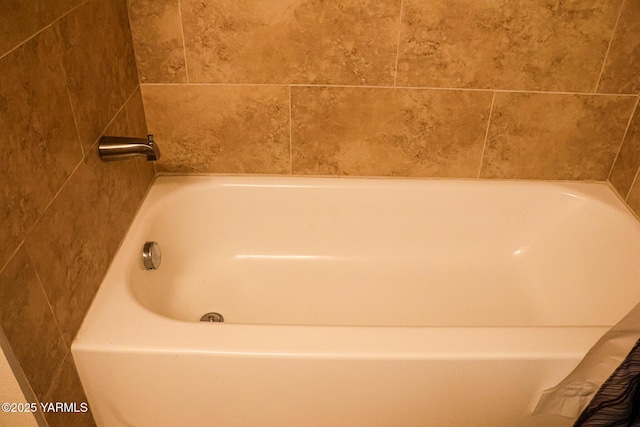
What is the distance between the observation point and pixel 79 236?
Result: 1168mm

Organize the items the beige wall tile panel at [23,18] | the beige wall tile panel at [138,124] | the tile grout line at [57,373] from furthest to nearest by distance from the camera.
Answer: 1. the beige wall tile panel at [138,124]
2. the tile grout line at [57,373]
3. the beige wall tile panel at [23,18]

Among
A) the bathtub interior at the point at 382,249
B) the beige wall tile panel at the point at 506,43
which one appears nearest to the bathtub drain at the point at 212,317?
the bathtub interior at the point at 382,249

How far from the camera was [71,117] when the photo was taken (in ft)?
3.73

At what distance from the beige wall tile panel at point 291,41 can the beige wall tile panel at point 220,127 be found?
0.05 m

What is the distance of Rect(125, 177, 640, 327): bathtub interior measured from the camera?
1661 mm

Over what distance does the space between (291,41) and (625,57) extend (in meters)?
0.97

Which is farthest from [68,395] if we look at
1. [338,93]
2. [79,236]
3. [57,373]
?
[338,93]

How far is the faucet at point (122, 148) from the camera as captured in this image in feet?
4.19

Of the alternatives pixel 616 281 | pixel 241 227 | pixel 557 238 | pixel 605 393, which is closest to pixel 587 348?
pixel 605 393

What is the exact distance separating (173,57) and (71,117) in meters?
0.52

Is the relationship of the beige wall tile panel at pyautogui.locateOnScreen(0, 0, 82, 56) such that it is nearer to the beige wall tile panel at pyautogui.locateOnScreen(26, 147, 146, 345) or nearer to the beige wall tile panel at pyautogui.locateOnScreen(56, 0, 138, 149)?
the beige wall tile panel at pyautogui.locateOnScreen(56, 0, 138, 149)

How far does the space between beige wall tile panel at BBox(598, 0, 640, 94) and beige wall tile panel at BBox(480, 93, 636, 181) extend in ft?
0.12

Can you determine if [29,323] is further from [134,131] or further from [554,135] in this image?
[554,135]

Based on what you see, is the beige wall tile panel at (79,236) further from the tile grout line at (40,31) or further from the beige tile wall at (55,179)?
the tile grout line at (40,31)
